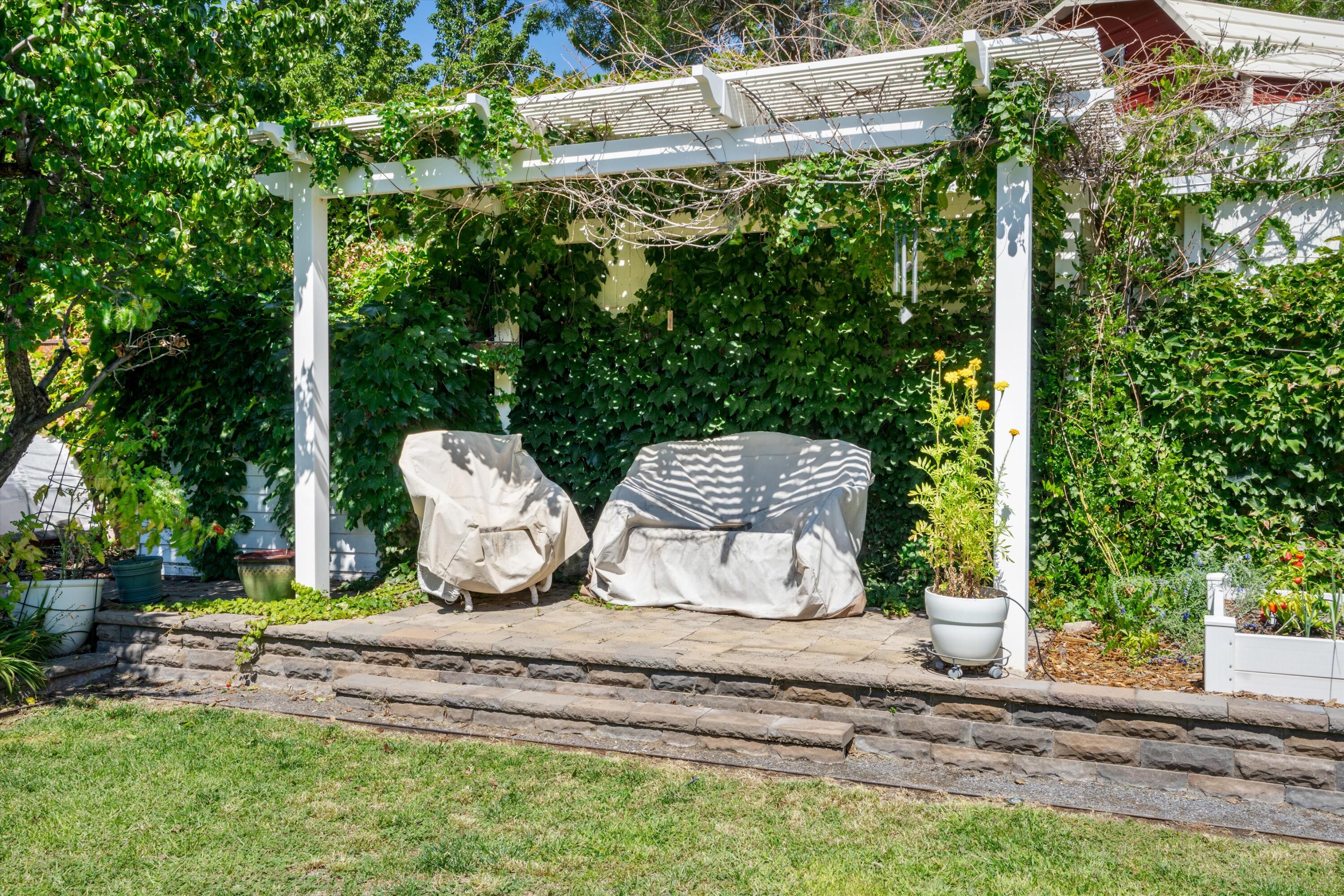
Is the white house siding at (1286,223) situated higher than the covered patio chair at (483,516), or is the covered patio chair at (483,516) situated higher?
the white house siding at (1286,223)

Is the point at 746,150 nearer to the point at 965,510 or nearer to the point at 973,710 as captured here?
the point at 965,510

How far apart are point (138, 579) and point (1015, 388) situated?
4.91 meters

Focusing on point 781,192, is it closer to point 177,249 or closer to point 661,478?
point 661,478

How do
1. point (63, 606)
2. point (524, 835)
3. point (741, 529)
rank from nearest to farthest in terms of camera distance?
point (524, 835) < point (63, 606) < point (741, 529)

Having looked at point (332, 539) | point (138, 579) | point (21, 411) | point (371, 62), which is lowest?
point (138, 579)

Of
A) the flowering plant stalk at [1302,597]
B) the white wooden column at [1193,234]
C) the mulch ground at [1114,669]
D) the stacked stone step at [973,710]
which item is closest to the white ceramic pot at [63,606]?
the stacked stone step at [973,710]

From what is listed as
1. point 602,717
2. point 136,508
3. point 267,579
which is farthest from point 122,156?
point 602,717

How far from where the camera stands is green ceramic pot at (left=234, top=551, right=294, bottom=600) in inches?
223

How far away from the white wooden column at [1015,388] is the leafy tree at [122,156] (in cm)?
373

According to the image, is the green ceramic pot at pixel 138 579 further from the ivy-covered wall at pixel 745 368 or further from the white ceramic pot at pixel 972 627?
the white ceramic pot at pixel 972 627

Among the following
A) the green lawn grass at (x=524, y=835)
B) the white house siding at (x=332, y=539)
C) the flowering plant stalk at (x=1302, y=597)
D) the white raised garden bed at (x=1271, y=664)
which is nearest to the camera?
the green lawn grass at (x=524, y=835)

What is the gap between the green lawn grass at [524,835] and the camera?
295 centimetres

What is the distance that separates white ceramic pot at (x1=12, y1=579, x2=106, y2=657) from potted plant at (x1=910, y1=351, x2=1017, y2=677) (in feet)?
14.7

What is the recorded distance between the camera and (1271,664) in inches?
150
